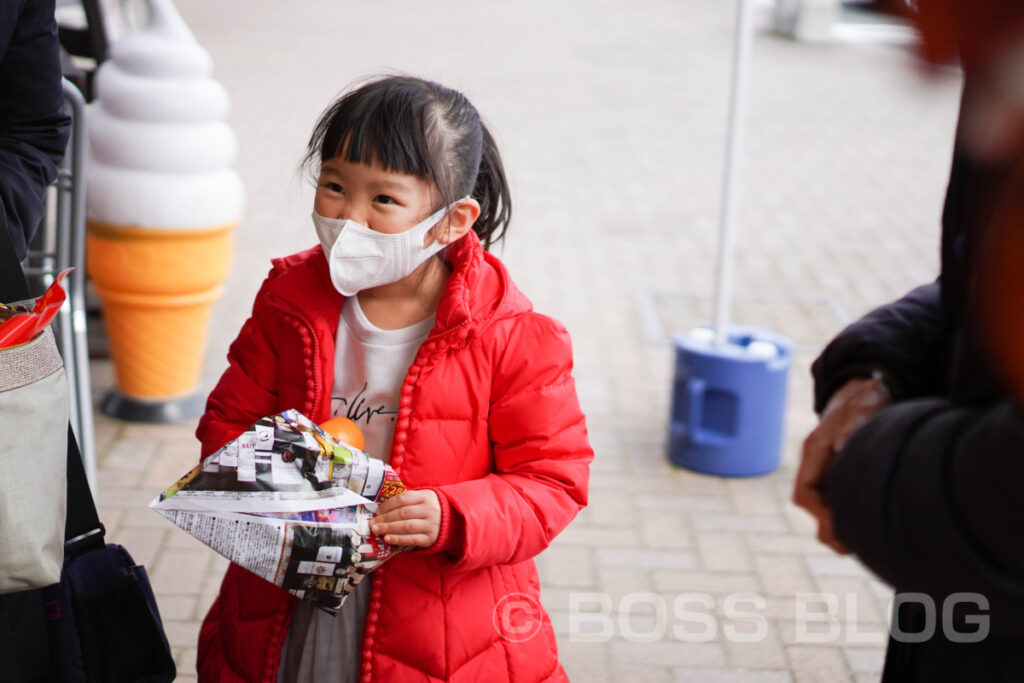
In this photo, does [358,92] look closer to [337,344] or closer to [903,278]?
[337,344]

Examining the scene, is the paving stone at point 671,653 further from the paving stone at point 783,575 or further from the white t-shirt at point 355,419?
the white t-shirt at point 355,419

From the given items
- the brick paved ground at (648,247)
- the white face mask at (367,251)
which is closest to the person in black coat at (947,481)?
the brick paved ground at (648,247)

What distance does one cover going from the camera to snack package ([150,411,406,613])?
157cm

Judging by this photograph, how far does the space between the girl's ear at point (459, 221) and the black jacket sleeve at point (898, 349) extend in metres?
0.65

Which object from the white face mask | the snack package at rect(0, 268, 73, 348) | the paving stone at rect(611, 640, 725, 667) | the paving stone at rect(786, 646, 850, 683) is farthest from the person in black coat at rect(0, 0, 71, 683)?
the paving stone at rect(786, 646, 850, 683)

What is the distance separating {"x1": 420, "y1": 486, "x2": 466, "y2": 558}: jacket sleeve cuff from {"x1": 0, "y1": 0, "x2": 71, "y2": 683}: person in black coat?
644 millimetres

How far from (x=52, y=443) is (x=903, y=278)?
233 inches

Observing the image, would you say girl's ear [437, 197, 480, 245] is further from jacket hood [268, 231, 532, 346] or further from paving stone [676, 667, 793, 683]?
paving stone [676, 667, 793, 683]

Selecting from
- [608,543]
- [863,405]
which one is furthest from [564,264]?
[863,405]

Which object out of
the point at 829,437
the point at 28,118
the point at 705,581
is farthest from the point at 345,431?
the point at 705,581

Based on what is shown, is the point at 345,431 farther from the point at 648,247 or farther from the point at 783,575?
the point at 648,247

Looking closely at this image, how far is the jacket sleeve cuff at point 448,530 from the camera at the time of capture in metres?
1.68

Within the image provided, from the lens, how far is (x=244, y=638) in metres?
1.84

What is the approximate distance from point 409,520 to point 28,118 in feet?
3.61
